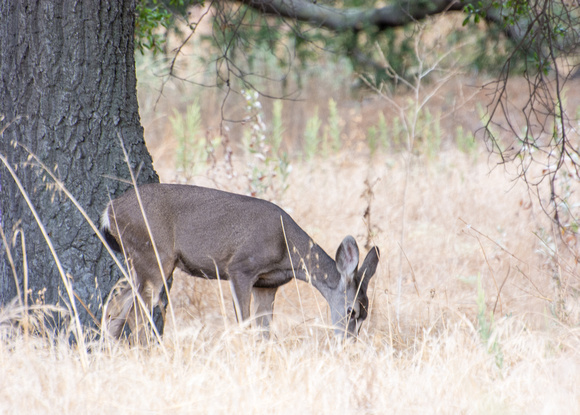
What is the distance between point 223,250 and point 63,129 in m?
1.29

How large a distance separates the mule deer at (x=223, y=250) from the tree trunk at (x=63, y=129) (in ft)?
0.61

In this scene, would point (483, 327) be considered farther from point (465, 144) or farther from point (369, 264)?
point (465, 144)

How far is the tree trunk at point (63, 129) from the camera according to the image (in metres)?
4.36

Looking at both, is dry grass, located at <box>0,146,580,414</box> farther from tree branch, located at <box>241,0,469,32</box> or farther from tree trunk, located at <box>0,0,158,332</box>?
tree branch, located at <box>241,0,469,32</box>

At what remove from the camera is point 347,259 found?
16.9ft

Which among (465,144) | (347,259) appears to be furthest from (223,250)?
(465,144)

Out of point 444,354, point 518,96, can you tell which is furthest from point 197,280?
point 518,96

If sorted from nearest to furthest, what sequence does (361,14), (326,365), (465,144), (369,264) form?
(326,365) < (369,264) < (361,14) < (465,144)

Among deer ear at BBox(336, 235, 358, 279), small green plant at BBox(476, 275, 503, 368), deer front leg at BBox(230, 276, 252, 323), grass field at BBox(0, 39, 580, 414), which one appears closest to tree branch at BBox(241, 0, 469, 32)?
grass field at BBox(0, 39, 580, 414)

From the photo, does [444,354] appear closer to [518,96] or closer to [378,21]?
[378,21]

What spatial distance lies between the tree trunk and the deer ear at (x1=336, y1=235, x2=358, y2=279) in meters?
1.57

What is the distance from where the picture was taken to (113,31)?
450 cm

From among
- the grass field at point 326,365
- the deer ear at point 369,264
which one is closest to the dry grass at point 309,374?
the grass field at point 326,365

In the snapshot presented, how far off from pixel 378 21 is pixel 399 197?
2.35 meters
